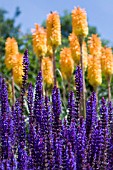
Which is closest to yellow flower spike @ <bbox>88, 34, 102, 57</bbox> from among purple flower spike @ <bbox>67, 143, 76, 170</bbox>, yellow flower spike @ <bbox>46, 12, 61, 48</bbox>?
yellow flower spike @ <bbox>46, 12, 61, 48</bbox>

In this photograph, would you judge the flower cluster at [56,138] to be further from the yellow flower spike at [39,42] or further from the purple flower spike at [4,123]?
the yellow flower spike at [39,42]

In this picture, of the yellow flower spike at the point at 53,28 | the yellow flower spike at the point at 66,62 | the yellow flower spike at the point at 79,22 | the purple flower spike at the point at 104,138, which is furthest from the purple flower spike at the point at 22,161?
the yellow flower spike at the point at 66,62

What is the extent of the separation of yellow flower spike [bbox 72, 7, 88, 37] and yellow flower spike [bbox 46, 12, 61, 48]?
0.83 ft

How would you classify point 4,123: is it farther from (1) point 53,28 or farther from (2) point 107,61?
(2) point 107,61

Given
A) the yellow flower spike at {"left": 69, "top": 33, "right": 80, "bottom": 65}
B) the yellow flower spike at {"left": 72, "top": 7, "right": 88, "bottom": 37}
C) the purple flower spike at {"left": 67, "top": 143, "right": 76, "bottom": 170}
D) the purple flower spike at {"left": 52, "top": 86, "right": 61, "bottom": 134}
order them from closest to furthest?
the purple flower spike at {"left": 67, "top": 143, "right": 76, "bottom": 170} < the purple flower spike at {"left": 52, "top": 86, "right": 61, "bottom": 134} < the yellow flower spike at {"left": 72, "top": 7, "right": 88, "bottom": 37} < the yellow flower spike at {"left": 69, "top": 33, "right": 80, "bottom": 65}

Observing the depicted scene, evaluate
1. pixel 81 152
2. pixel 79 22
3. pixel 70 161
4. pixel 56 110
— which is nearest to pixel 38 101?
pixel 56 110

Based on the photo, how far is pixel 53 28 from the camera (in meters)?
8.04

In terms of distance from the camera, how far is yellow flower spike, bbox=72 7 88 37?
→ 8.05 meters

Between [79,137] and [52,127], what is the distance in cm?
52

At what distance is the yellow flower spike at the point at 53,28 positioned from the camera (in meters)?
7.97

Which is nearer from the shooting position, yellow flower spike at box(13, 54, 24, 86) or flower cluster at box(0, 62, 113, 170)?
flower cluster at box(0, 62, 113, 170)

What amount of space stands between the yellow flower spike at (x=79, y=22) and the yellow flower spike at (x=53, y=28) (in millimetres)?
253

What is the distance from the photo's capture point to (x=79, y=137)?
396cm

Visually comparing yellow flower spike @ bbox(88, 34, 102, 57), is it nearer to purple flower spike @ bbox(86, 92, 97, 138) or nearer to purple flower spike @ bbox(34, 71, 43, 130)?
purple flower spike @ bbox(34, 71, 43, 130)
